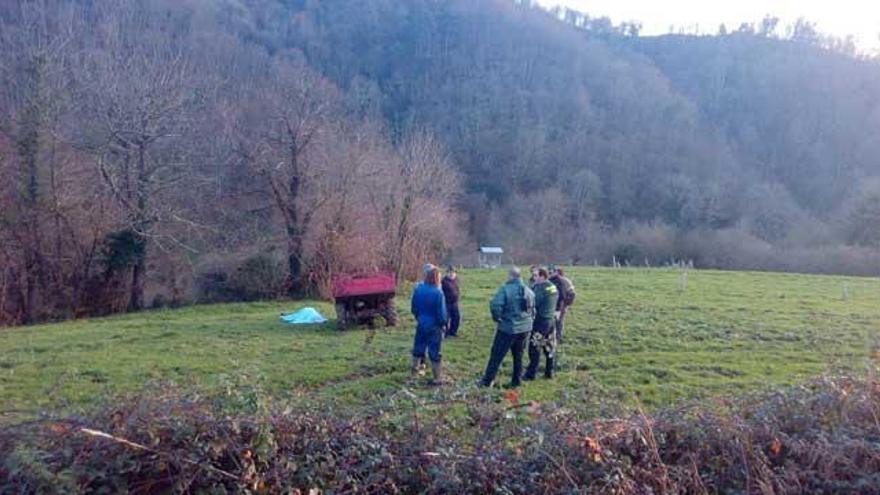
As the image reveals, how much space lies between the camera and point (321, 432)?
14.6 ft

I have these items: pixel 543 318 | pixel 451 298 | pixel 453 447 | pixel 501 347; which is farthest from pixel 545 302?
pixel 453 447

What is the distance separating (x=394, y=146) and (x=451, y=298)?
3041 centimetres

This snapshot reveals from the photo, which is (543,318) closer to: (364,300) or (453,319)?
(453,319)

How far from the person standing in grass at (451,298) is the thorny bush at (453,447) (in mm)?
8966

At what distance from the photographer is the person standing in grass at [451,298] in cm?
1452

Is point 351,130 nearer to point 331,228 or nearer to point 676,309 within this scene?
point 331,228

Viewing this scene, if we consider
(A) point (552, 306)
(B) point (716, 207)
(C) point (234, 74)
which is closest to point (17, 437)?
(A) point (552, 306)

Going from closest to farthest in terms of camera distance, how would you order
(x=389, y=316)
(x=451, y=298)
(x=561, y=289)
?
1. (x=561, y=289)
2. (x=451, y=298)
3. (x=389, y=316)

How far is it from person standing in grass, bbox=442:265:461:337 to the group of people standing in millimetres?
2962

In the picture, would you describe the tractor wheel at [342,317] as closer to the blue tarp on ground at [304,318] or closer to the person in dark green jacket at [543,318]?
the blue tarp on ground at [304,318]

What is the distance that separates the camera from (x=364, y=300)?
16.5 m

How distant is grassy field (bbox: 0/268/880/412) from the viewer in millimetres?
10742

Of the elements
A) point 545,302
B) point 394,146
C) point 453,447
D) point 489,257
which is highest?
point 394,146

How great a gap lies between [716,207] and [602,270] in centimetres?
3350
